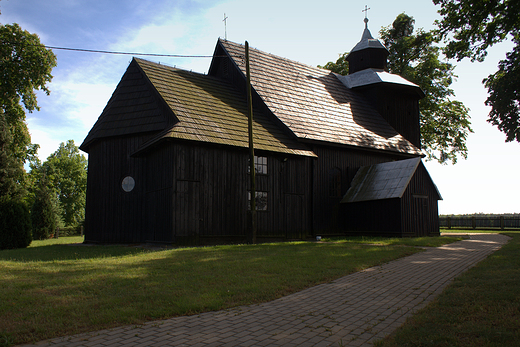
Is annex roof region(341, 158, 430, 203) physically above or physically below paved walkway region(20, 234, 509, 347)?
above

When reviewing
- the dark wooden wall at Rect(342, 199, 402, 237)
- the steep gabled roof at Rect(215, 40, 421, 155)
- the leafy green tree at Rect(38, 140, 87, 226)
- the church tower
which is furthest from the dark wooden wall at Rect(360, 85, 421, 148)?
the leafy green tree at Rect(38, 140, 87, 226)

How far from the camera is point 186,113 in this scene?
17422mm

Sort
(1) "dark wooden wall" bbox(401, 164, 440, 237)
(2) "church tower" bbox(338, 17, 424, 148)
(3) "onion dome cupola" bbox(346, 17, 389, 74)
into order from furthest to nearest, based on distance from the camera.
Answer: (3) "onion dome cupola" bbox(346, 17, 389, 74) → (2) "church tower" bbox(338, 17, 424, 148) → (1) "dark wooden wall" bbox(401, 164, 440, 237)

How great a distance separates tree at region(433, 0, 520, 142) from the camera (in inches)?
628

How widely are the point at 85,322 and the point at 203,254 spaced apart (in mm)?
6583

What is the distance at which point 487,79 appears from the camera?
21094 millimetres

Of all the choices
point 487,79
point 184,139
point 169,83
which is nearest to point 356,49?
point 487,79

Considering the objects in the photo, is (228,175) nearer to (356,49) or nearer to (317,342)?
(317,342)

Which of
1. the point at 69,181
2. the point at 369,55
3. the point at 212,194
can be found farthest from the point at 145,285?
the point at 69,181

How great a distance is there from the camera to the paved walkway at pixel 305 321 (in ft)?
14.8

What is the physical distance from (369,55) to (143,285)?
30.1 metres

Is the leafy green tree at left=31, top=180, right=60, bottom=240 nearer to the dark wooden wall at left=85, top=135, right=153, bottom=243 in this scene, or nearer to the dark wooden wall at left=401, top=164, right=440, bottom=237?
the dark wooden wall at left=85, top=135, right=153, bottom=243

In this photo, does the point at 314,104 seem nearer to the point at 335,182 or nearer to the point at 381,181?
the point at 335,182

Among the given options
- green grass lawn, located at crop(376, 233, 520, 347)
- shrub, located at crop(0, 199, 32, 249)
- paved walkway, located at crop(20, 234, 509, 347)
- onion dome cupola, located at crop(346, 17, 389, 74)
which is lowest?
paved walkway, located at crop(20, 234, 509, 347)
